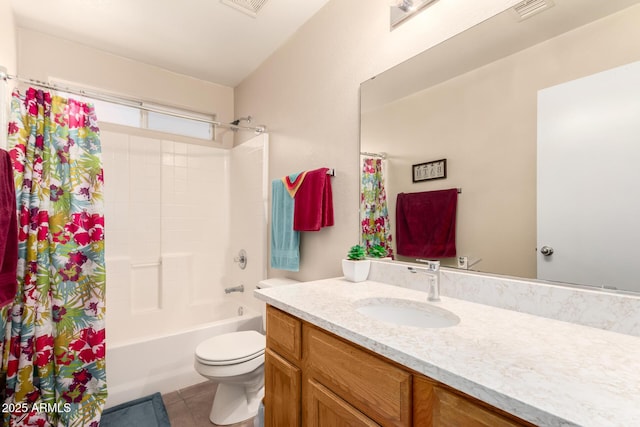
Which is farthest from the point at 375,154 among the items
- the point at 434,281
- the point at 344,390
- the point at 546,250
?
the point at 344,390

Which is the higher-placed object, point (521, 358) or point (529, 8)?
point (529, 8)

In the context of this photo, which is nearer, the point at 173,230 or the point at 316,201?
the point at 316,201

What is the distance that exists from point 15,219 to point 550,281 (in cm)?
206

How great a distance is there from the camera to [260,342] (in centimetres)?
181

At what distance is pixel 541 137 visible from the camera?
1004 millimetres

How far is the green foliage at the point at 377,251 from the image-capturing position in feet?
4.96

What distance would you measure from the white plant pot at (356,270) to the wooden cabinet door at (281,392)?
0.51 metres

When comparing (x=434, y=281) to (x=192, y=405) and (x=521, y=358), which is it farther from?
(x=192, y=405)

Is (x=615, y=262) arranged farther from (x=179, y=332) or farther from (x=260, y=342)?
(x=179, y=332)

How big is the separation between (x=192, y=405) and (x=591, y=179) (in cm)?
228

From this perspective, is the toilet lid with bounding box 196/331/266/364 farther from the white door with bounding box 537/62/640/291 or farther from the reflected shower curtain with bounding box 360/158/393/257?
the white door with bounding box 537/62/640/291

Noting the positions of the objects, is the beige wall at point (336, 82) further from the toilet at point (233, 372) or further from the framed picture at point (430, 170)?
the toilet at point (233, 372)

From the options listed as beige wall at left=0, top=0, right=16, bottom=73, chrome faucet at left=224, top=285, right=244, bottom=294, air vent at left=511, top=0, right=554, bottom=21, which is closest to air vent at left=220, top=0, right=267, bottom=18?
beige wall at left=0, top=0, right=16, bottom=73

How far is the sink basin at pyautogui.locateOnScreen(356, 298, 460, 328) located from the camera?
1.06 metres
